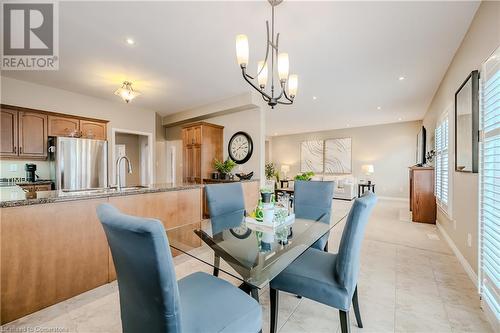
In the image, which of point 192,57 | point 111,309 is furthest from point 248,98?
point 111,309

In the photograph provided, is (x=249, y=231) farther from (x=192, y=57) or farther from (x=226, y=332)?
(x=192, y=57)

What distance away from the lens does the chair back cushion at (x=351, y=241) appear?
3.93ft

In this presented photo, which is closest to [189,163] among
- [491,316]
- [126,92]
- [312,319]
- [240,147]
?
[240,147]

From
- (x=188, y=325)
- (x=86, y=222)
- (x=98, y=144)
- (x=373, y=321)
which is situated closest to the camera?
(x=188, y=325)

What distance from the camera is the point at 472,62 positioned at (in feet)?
7.32

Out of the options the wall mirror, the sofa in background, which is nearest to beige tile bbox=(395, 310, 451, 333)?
the wall mirror

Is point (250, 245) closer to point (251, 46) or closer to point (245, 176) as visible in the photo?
point (251, 46)

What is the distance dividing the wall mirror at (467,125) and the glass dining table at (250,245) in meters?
1.48

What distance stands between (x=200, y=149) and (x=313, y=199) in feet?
9.85

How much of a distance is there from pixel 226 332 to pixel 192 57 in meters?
3.04

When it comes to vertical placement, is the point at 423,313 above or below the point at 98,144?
below

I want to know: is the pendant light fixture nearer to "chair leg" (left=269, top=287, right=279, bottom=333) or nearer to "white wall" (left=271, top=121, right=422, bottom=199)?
"chair leg" (left=269, top=287, right=279, bottom=333)

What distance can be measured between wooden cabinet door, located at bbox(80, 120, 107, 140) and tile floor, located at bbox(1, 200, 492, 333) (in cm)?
333

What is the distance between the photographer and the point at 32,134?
3697mm
